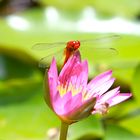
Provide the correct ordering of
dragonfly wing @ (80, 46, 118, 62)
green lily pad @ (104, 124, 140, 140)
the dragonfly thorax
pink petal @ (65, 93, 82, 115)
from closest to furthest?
pink petal @ (65, 93, 82, 115) < the dragonfly thorax < green lily pad @ (104, 124, 140, 140) < dragonfly wing @ (80, 46, 118, 62)

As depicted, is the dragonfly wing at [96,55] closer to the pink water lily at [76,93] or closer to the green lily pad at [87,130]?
the green lily pad at [87,130]

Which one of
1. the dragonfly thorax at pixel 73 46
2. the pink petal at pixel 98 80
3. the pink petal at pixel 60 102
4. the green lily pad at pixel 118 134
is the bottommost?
the green lily pad at pixel 118 134

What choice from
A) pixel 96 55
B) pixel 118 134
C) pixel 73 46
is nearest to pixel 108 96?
pixel 73 46

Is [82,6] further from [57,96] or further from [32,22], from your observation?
→ [57,96]

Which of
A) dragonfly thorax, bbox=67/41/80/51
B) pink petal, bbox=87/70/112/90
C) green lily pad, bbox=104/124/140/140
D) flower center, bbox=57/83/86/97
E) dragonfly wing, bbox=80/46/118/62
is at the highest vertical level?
dragonfly wing, bbox=80/46/118/62

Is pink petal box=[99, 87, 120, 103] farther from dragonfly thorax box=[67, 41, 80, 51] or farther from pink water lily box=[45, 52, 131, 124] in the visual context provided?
dragonfly thorax box=[67, 41, 80, 51]

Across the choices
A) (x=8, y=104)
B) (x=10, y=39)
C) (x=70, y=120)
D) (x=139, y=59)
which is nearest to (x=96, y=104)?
(x=70, y=120)

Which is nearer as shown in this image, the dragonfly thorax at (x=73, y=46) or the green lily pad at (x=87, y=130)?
the dragonfly thorax at (x=73, y=46)

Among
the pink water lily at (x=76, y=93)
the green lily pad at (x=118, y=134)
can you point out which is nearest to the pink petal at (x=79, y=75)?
the pink water lily at (x=76, y=93)

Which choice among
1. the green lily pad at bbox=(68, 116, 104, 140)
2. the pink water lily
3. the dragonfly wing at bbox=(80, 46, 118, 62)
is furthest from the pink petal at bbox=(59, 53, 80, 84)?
the dragonfly wing at bbox=(80, 46, 118, 62)
